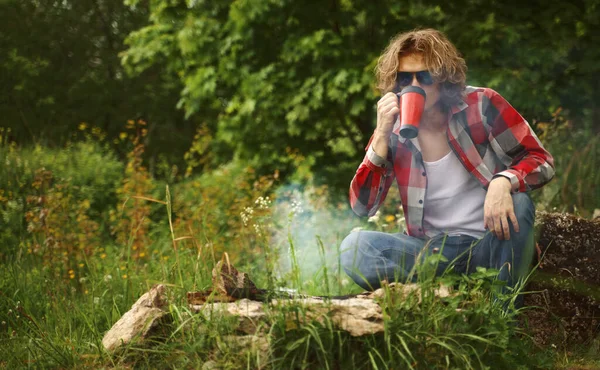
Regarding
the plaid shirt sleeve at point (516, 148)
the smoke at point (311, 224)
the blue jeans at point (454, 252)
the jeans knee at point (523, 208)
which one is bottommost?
the smoke at point (311, 224)

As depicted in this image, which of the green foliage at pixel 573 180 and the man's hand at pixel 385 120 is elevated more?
the man's hand at pixel 385 120

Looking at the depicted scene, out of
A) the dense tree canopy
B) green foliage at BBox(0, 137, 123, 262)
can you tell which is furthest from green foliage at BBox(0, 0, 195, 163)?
the dense tree canopy

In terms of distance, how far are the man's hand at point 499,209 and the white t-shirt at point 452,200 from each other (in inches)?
6.6

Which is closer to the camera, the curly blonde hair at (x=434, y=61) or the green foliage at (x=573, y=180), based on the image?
the curly blonde hair at (x=434, y=61)

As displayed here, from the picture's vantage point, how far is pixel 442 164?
9.44ft

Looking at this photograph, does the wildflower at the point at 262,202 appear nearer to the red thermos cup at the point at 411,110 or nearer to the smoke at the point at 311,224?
the smoke at the point at 311,224

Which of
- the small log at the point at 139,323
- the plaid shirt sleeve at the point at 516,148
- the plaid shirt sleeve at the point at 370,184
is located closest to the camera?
the small log at the point at 139,323

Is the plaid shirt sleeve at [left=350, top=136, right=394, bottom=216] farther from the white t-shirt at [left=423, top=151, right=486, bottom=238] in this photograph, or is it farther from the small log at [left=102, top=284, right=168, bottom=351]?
the small log at [left=102, top=284, right=168, bottom=351]

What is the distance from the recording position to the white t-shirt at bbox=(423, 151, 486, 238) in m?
2.82

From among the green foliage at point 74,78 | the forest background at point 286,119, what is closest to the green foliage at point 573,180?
the forest background at point 286,119

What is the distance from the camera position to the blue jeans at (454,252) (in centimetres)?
264

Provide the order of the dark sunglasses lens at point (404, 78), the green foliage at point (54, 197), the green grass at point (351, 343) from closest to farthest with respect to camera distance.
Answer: the green grass at point (351, 343) < the dark sunglasses lens at point (404, 78) < the green foliage at point (54, 197)

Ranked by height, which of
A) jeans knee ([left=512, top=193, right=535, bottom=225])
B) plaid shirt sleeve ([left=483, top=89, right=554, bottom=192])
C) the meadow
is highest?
plaid shirt sleeve ([left=483, top=89, right=554, bottom=192])

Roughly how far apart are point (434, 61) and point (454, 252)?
0.84 metres
